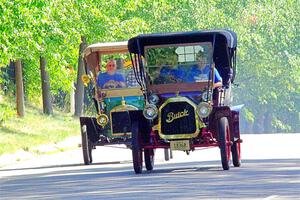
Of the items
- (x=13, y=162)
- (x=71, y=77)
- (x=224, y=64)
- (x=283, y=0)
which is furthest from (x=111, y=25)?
(x=283, y=0)

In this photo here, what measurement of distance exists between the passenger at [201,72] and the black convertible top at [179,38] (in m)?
0.36

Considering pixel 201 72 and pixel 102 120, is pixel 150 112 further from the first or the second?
pixel 102 120

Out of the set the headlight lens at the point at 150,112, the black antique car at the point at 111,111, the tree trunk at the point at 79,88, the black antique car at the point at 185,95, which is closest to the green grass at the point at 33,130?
the tree trunk at the point at 79,88

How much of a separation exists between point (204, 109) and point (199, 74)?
145cm

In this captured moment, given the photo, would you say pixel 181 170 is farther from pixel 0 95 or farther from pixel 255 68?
pixel 255 68

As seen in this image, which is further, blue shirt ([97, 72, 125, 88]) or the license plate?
blue shirt ([97, 72, 125, 88])

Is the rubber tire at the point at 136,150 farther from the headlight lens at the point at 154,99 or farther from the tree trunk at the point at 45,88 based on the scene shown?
the tree trunk at the point at 45,88

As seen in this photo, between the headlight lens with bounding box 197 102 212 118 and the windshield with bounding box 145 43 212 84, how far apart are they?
117cm

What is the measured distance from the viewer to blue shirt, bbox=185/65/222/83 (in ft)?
87.2

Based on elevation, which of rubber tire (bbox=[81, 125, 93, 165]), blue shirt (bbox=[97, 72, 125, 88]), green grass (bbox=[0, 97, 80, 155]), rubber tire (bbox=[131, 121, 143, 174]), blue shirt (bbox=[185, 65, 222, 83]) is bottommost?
green grass (bbox=[0, 97, 80, 155])

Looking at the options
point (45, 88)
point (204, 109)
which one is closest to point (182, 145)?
point (204, 109)

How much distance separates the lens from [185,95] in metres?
26.3

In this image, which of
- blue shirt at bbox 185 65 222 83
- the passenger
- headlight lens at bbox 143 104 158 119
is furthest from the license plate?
blue shirt at bbox 185 65 222 83

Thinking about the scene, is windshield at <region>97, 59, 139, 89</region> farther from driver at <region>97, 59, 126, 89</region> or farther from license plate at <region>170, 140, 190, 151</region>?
license plate at <region>170, 140, 190, 151</region>
